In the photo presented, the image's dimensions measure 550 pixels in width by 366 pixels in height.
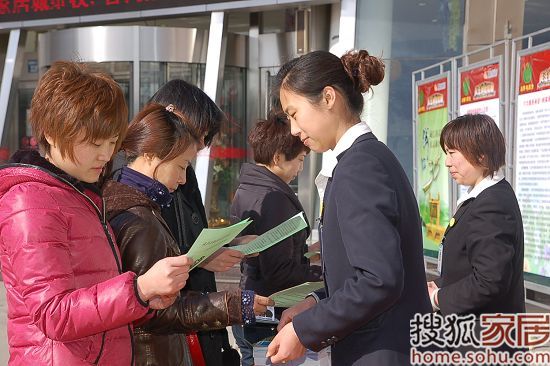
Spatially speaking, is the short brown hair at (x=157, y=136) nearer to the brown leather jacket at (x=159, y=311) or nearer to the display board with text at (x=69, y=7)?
the brown leather jacket at (x=159, y=311)

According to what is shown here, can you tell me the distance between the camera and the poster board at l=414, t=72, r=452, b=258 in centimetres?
680

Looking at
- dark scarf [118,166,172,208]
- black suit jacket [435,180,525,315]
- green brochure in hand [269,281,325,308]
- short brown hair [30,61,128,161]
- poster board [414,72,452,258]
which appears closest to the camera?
short brown hair [30,61,128,161]

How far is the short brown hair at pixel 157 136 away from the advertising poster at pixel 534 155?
3.26 meters

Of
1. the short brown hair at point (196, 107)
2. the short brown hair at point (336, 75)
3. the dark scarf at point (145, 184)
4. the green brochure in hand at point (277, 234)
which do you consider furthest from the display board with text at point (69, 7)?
the short brown hair at point (336, 75)

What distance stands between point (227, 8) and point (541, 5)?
460 centimetres

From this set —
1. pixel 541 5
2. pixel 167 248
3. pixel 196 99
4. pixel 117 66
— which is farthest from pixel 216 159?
pixel 167 248

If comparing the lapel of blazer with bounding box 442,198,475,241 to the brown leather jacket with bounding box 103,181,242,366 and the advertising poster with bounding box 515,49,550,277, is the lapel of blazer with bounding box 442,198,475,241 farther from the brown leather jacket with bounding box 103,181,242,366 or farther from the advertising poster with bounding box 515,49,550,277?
the advertising poster with bounding box 515,49,550,277

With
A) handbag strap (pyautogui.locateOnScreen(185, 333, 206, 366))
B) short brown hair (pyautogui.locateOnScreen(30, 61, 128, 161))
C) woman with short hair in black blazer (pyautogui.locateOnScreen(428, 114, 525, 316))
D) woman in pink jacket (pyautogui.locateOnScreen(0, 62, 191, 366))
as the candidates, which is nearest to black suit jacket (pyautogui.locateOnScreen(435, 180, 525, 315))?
woman with short hair in black blazer (pyautogui.locateOnScreen(428, 114, 525, 316))

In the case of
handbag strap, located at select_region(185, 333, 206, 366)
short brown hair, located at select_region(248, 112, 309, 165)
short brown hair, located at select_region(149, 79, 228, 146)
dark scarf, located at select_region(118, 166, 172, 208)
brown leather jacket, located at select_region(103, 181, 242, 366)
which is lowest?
handbag strap, located at select_region(185, 333, 206, 366)

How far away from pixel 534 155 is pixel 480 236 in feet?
9.38

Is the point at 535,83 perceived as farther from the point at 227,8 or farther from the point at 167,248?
the point at 227,8

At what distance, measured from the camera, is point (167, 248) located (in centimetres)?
226

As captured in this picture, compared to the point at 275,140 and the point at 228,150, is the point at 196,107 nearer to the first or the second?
the point at 275,140

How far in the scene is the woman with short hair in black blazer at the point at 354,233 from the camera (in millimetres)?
1886
